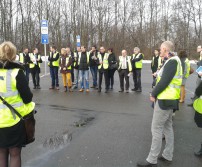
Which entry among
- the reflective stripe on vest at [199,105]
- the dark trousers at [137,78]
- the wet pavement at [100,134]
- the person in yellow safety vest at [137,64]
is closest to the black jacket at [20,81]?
the wet pavement at [100,134]

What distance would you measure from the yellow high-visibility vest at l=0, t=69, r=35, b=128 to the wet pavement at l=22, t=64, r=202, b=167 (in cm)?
150

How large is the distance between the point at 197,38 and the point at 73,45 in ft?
80.2

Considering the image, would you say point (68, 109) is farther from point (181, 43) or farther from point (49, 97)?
point (181, 43)

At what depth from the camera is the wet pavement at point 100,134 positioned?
4.84 m

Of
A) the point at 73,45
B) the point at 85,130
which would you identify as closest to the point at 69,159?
the point at 85,130

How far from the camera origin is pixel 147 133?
6.32m

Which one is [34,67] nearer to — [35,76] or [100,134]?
[35,76]

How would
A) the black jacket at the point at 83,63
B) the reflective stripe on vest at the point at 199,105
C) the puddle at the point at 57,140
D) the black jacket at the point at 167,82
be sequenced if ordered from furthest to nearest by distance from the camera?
the black jacket at the point at 83,63
the puddle at the point at 57,140
the reflective stripe on vest at the point at 199,105
the black jacket at the point at 167,82

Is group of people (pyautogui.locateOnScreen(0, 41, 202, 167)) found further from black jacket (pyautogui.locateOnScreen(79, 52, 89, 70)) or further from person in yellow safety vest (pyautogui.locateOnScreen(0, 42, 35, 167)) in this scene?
black jacket (pyautogui.locateOnScreen(79, 52, 89, 70))

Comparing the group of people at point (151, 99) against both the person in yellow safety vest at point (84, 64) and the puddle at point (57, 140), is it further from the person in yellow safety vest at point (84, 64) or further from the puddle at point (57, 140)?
the person in yellow safety vest at point (84, 64)

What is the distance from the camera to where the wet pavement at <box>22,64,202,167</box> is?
484 centimetres

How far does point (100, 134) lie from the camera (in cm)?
624

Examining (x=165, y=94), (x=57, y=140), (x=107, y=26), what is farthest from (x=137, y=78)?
(x=107, y=26)

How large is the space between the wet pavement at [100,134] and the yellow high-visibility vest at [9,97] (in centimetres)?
150
